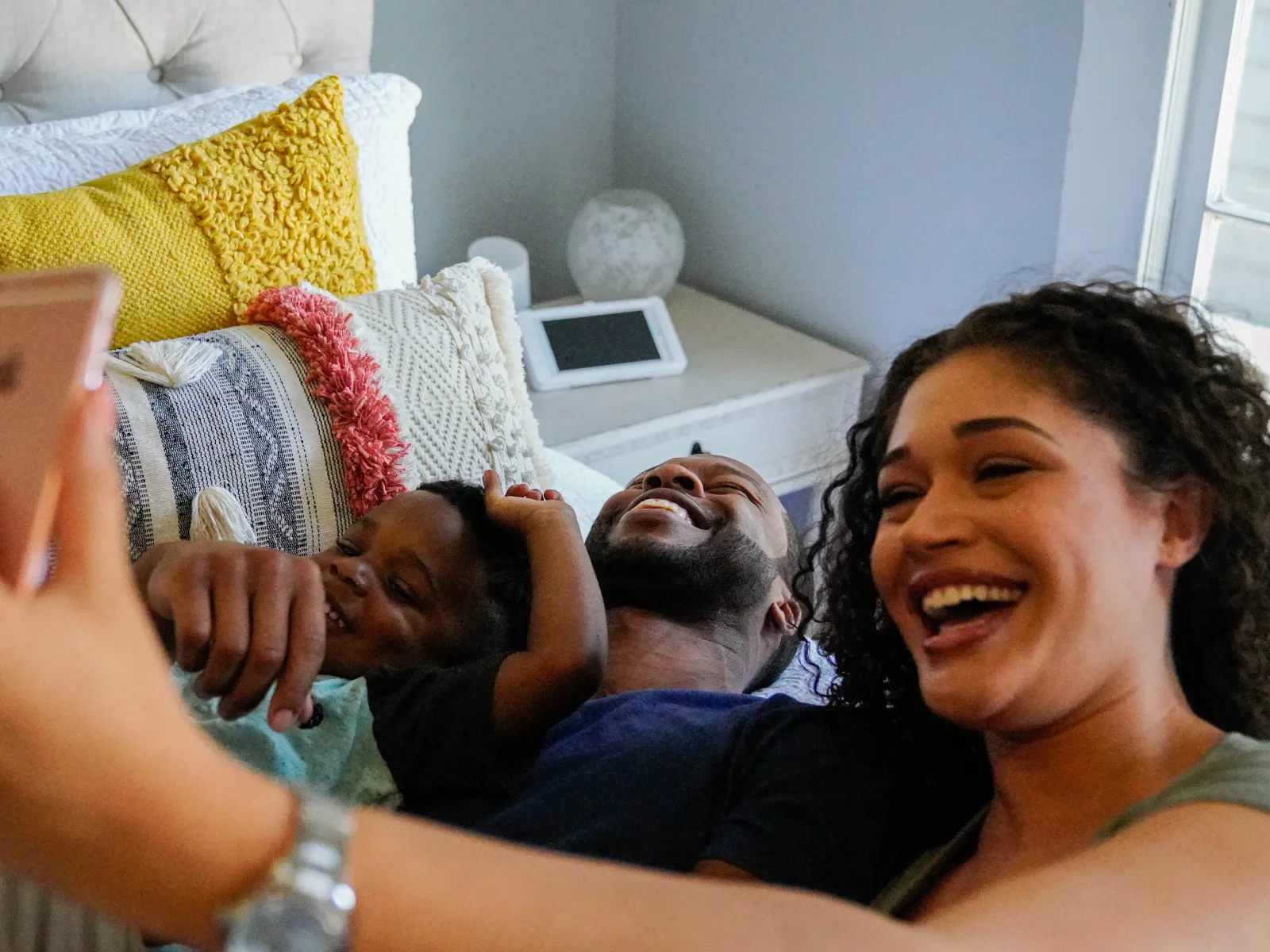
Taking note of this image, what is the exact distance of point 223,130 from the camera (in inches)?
64.2

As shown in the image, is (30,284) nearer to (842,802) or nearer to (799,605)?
(842,802)

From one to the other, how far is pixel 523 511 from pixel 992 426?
471mm

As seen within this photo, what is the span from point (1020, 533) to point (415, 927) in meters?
0.55

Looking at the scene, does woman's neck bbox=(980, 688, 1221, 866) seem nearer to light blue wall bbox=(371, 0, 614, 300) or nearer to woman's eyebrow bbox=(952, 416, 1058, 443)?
woman's eyebrow bbox=(952, 416, 1058, 443)

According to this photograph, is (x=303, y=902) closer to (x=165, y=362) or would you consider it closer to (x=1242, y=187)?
(x=165, y=362)

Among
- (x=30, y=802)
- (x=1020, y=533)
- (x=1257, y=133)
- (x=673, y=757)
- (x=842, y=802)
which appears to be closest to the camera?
(x=30, y=802)

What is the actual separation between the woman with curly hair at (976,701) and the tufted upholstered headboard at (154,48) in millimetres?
1192

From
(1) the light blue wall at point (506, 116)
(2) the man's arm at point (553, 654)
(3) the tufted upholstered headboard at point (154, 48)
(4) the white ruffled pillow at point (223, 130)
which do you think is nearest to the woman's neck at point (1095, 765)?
(2) the man's arm at point (553, 654)

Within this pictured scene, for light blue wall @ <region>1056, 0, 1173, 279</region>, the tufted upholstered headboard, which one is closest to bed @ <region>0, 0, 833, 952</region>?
the tufted upholstered headboard

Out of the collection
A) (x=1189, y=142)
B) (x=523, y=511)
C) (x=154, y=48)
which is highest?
(x=154, y=48)

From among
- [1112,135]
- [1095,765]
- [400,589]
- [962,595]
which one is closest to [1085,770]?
[1095,765]

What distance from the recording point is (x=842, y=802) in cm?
99

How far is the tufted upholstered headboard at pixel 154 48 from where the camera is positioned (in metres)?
1.74

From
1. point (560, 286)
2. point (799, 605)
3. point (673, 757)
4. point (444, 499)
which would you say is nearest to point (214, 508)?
point (444, 499)
